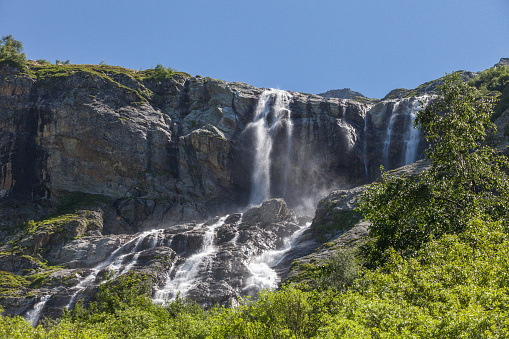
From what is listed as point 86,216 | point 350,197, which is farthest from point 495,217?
point 86,216

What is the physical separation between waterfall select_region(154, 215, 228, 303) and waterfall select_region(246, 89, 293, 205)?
78.3ft

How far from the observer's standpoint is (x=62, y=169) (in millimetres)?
67062

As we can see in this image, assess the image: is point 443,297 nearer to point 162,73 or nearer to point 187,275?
point 187,275

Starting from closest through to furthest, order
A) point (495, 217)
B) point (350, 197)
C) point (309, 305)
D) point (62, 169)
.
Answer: point (309, 305) < point (495, 217) < point (350, 197) < point (62, 169)

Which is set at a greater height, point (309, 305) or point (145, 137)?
point (145, 137)

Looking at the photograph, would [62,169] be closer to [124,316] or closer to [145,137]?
[145,137]

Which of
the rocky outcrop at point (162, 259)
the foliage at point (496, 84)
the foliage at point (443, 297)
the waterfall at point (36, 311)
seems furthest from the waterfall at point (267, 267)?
the foliage at point (496, 84)

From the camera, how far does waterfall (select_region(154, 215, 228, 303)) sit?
3979 cm

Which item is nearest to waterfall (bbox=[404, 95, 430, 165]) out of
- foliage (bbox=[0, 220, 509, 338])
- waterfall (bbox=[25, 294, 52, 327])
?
foliage (bbox=[0, 220, 509, 338])

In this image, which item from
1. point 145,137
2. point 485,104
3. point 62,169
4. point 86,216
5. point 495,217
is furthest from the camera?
point 145,137

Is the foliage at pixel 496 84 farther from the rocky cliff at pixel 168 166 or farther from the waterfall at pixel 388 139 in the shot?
the waterfall at pixel 388 139

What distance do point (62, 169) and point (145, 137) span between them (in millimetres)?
16199

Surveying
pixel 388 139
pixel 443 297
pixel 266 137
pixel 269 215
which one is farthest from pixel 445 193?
pixel 266 137

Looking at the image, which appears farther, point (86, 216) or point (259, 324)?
point (86, 216)
